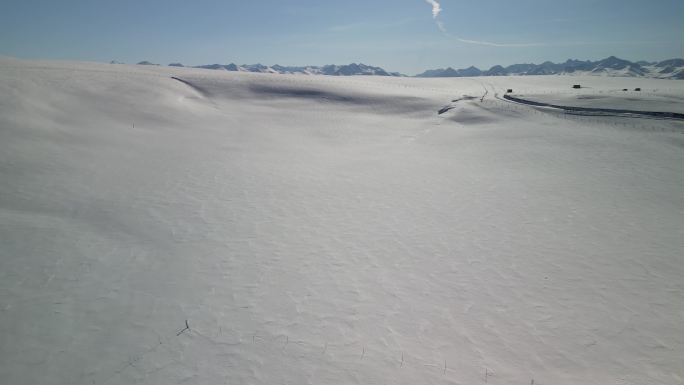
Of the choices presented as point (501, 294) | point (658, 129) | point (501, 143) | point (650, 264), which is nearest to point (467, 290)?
point (501, 294)

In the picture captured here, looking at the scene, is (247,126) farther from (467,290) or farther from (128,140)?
(467,290)

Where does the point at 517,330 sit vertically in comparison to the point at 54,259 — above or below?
below

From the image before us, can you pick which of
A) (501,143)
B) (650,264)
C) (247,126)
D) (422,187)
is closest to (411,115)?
(501,143)

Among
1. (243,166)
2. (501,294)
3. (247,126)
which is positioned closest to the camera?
(501,294)

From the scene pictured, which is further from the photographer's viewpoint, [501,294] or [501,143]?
[501,143]

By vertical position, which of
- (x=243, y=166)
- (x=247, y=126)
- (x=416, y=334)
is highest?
(x=247, y=126)

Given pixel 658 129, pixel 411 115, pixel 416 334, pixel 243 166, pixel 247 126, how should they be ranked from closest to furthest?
pixel 416 334
pixel 243 166
pixel 658 129
pixel 247 126
pixel 411 115
